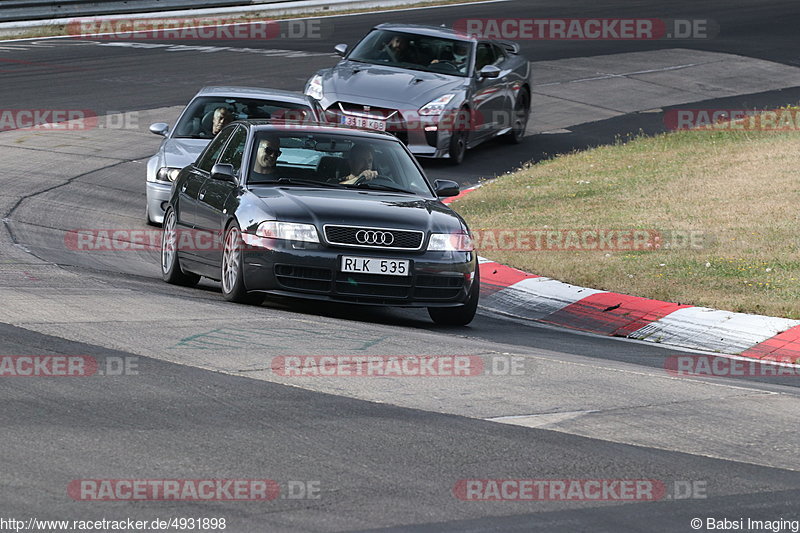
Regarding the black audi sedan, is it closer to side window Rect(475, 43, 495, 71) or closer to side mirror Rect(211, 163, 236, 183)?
side mirror Rect(211, 163, 236, 183)

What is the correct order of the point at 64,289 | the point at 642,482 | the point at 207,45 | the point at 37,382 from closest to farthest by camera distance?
the point at 642,482
the point at 37,382
the point at 64,289
the point at 207,45

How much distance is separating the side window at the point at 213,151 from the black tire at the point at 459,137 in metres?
7.02

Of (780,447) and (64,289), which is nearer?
(780,447)

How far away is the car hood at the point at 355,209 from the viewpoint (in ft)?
32.4

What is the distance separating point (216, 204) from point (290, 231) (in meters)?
1.22

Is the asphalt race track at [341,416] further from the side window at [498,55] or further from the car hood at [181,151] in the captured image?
the side window at [498,55]

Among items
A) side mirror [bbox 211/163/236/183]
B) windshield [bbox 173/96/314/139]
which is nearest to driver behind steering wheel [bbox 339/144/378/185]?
side mirror [bbox 211/163/236/183]

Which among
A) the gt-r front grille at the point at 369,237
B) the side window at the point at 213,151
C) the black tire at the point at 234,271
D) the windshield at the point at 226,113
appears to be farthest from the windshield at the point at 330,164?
the windshield at the point at 226,113

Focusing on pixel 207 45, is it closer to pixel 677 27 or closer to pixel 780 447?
pixel 677 27

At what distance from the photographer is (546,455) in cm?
629

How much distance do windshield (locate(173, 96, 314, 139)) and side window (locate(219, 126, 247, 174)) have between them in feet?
11.9

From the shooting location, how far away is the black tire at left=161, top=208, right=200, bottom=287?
11.5 m

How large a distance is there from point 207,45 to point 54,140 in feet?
34.2

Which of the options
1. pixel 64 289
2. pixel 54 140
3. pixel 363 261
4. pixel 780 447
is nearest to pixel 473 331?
pixel 363 261
